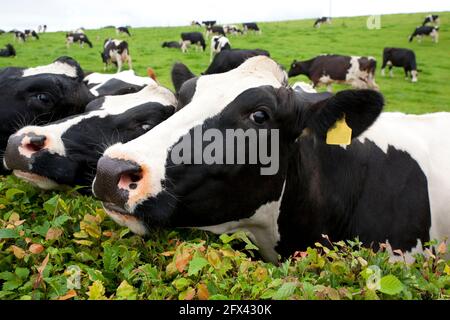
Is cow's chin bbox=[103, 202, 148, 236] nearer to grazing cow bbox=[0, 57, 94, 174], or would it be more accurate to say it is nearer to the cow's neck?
the cow's neck

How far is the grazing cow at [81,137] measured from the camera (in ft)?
12.3

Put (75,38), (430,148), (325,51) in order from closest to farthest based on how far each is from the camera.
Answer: (430,148), (325,51), (75,38)

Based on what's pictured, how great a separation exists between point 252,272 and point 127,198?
891 millimetres

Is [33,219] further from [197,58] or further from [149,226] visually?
[197,58]

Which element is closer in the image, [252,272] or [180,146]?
[252,272]

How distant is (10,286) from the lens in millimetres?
2285

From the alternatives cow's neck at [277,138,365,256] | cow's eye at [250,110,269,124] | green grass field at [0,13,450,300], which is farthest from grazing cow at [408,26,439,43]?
green grass field at [0,13,450,300]

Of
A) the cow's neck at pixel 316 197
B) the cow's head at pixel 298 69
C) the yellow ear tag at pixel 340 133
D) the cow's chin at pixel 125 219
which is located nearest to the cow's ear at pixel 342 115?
the yellow ear tag at pixel 340 133

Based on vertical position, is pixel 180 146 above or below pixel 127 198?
above

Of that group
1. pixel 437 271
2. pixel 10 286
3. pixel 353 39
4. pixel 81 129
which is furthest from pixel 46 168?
pixel 353 39

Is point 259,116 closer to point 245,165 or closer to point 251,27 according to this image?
point 245,165

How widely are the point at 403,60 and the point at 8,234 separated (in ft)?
91.2

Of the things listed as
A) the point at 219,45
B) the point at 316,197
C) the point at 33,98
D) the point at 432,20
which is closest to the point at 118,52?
the point at 219,45

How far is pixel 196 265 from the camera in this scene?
2.29 m
